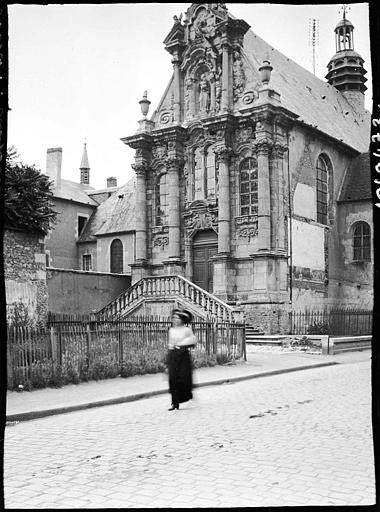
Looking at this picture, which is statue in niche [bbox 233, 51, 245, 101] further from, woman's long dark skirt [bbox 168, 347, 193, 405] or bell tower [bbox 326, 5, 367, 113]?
woman's long dark skirt [bbox 168, 347, 193, 405]

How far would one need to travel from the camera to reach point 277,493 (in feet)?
17.3

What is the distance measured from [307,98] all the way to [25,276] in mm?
22880

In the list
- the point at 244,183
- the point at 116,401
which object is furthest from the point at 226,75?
the point at 116,401

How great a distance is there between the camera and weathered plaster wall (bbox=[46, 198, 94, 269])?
132 feet

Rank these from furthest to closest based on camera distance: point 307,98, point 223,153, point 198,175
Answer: point 307,98
point 198,175
point 223,153

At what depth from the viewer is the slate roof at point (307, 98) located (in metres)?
31.5

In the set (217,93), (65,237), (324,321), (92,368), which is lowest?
(92,368)

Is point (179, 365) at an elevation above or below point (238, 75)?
below

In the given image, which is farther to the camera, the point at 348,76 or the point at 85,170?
the point at 85,170

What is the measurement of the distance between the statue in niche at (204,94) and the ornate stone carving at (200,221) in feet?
16.6

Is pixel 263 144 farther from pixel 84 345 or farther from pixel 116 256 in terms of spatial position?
pixel 84 345

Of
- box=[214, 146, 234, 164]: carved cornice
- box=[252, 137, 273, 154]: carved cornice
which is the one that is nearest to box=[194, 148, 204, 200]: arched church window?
box=[214, 146, 234, 164]: carved cornice

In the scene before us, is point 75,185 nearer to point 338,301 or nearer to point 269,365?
point 338,301

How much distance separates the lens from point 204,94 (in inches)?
1232
